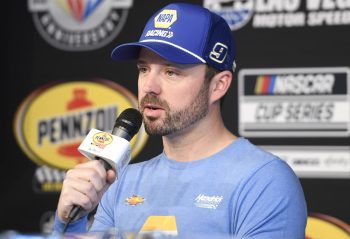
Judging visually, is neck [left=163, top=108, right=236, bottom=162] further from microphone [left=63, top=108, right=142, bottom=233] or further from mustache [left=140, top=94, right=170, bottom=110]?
microphone [left=63, top=108, right=142, bottom=233]

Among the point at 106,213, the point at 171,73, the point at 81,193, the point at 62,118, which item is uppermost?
the point at 171,73

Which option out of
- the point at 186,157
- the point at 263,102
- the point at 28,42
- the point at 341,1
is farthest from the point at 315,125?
the point at 28,42

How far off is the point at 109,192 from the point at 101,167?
0.42 meters

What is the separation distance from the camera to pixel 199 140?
1656mm

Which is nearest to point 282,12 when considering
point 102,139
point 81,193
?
point 102,139

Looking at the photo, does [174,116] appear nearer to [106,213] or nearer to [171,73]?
[171,73]

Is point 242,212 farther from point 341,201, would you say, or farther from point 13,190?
point 13,190

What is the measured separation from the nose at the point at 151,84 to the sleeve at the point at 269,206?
290 mm

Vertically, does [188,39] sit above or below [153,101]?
above

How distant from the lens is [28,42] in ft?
9.02

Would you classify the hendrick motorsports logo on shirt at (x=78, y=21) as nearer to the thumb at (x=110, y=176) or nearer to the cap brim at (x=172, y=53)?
the cap brim at (x=172, y=53)

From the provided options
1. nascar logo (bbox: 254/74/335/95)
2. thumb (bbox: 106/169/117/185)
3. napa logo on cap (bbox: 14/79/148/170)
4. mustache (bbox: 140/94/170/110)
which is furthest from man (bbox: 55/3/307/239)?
napa logo on cap (bbox: 14/79/148/170)

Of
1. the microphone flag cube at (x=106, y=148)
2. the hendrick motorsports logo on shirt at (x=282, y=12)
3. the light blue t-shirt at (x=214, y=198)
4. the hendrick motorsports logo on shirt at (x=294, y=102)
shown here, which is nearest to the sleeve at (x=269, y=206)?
the light blue t-shirt at (x=214, y=198)

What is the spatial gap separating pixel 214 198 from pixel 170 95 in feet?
0.85
